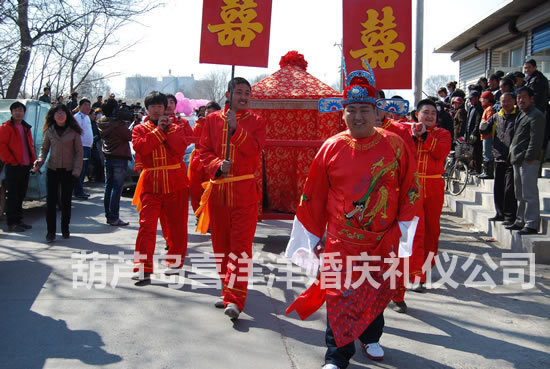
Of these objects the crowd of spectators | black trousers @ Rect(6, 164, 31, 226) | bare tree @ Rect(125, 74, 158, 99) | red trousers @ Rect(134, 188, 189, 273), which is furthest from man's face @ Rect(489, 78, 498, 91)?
bare tree @ Rect(125, 74, 158, 99)

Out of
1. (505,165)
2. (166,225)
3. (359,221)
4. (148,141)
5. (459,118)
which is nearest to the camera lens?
(359,221)

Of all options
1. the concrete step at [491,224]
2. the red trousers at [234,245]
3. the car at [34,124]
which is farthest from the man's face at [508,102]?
the car at [34,124]

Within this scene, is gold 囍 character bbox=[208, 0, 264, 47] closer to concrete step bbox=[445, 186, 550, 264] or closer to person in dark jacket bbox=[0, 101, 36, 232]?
concrete step bbox=[445, 186, 550, 264]

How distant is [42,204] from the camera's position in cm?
1055

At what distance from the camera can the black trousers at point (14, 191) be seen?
25.7 ft

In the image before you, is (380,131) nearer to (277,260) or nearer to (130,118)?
(277,260)

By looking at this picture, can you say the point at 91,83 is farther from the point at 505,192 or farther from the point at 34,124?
the point at 505,192

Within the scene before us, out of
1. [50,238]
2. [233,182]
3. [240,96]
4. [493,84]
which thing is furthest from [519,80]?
[50,238]

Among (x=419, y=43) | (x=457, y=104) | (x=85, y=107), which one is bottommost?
(x=85, y=107)

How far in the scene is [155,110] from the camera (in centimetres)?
559

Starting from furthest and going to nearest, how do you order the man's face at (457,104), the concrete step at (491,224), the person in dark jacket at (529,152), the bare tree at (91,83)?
the bare tree at (91,83) < the man's face at (457,104) < the person in dark jacket at (529,152) < the concrete step at (491,224)

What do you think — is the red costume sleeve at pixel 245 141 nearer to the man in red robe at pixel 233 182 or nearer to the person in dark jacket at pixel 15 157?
the man in red robe at pixel 233 182

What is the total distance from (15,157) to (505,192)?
7.00m

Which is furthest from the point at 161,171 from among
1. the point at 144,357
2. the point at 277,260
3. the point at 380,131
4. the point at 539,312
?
the point at 539,312
